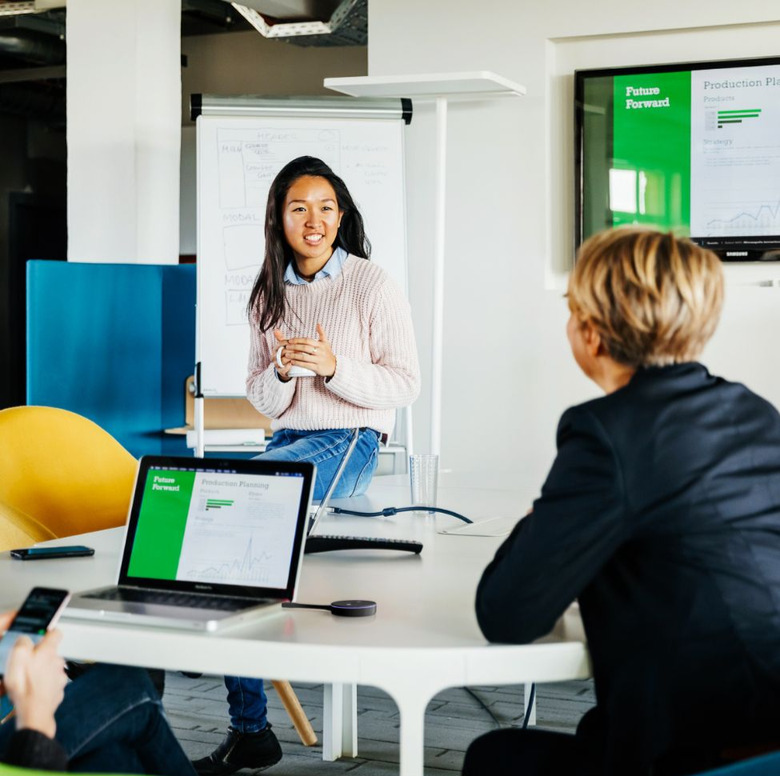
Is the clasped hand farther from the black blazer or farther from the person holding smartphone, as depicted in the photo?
the black blazer

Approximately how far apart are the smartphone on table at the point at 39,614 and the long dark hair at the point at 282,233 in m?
2.00

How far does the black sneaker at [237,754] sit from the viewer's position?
2.81 meters

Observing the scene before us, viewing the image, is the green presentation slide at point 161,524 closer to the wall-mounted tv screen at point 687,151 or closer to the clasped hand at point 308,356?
the clasped hand at point 308,356

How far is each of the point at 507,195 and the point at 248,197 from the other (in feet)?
3.60

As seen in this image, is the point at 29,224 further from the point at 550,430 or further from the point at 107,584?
the point at 107,584

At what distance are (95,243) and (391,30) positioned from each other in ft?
6.22

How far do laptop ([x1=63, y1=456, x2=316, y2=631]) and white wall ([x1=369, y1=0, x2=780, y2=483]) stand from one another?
10.7 ft

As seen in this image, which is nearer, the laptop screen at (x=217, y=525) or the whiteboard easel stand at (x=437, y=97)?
the laptop screen at (x=217, y=525)

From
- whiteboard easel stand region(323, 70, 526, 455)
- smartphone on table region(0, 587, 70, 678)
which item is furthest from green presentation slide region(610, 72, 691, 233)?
smartphone on table region(0, 587, 70, 678)

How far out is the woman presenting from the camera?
9.45 ft

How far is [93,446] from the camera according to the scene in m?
2.95

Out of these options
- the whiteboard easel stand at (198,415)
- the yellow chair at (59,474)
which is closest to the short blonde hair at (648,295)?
the yellow chair at (59,474)

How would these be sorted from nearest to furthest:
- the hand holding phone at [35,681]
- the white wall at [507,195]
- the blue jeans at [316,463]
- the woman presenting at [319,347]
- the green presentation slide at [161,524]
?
the hand holding phone at [35,681] → the green presentation slide at [161,524] → the blue jeans at [316,463] → the woman presenting at [319,347] → the white wall at [507,195]

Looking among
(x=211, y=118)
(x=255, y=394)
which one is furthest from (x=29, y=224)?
(x=255, y=394)
